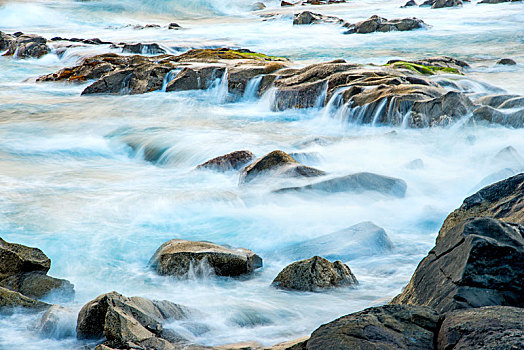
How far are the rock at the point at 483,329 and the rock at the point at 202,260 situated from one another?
2761mm

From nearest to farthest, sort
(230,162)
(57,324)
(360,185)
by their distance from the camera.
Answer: (57,324), (360,185), (230,162)

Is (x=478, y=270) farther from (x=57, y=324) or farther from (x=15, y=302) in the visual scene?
(x=15, y=302)

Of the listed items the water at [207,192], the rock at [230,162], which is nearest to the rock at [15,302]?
the water at [207,192]

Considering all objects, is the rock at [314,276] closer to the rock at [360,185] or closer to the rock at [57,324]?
the rock at [57,324]

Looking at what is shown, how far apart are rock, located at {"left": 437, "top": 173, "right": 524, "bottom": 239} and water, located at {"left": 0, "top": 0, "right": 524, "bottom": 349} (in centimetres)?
104

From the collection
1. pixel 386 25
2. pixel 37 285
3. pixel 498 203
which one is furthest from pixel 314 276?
pixel 386 25

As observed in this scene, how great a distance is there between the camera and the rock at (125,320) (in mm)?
3227

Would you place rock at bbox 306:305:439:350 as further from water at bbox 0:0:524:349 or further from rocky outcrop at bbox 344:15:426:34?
rocky outcrop at bbox 344:15:426:34

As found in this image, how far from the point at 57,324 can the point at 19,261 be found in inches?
42.0

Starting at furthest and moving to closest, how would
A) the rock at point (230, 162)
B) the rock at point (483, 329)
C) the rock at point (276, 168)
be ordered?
the rock at point (230, 162) → the rock at point (276, 168) → the rock at point (483, 329)

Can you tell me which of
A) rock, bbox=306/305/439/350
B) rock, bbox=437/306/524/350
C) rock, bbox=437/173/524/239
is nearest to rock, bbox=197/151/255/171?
rock, bbox=437/173/524/239

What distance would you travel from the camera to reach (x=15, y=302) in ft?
13.0

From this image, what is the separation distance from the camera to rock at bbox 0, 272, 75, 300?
431cm

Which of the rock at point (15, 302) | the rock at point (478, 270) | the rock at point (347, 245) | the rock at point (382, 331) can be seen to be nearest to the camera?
the rock at point (382, 331)
